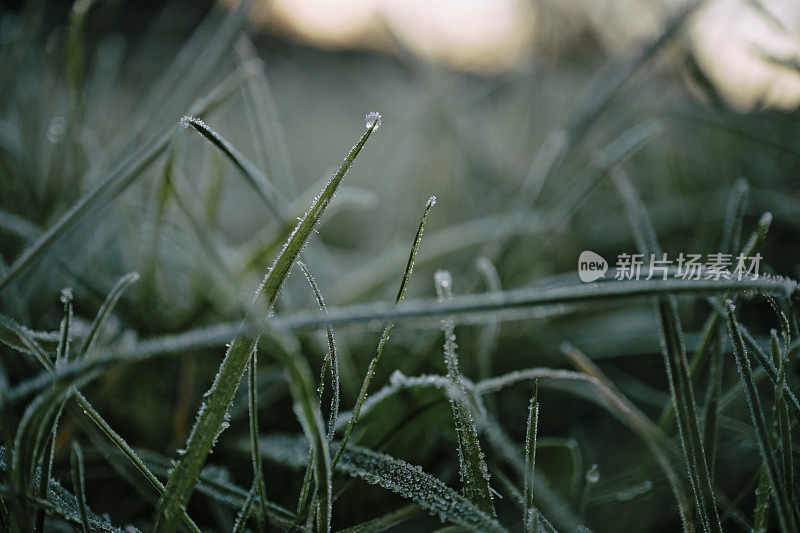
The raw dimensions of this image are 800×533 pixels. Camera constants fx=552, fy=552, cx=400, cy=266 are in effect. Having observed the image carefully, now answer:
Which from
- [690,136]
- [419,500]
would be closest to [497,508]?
[419,500]

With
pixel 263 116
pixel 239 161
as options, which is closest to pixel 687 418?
pixel 239 161

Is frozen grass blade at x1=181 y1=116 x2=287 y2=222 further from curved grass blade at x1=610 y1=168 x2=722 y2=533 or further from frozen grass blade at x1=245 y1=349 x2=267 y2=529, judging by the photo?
curved grass blade at x1=610 y1=168 x2=722 y2=533

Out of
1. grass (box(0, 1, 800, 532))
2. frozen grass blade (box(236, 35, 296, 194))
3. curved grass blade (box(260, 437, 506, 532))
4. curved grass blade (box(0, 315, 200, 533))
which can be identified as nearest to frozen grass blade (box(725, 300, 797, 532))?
grass (box(0, 1, 800, 532))

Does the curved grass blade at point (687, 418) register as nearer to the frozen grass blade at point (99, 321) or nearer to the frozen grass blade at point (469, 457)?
the frozen grass blade at point (469, 457)

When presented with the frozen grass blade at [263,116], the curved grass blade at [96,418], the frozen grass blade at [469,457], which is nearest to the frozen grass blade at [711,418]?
the frozen grass blade at [469,457]

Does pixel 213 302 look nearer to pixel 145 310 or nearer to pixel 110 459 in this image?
pixel 145 310

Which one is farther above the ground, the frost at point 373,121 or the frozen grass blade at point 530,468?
the frost at point 373,121

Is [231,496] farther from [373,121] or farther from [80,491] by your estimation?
[373,121]
